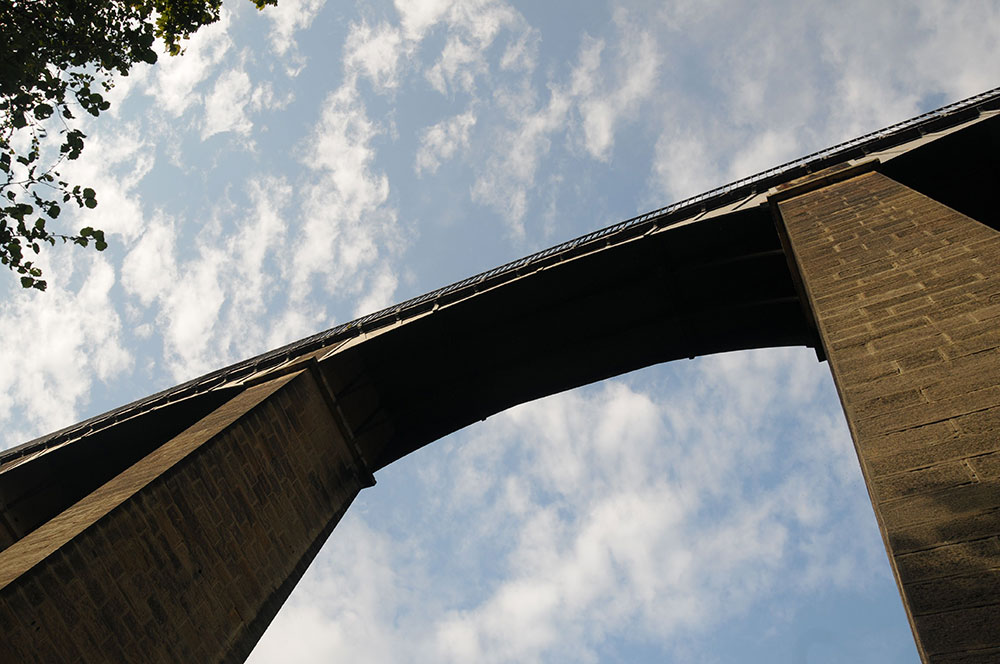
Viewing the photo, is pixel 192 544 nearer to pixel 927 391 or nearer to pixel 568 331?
pixel 927 391

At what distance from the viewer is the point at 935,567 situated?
3553mm

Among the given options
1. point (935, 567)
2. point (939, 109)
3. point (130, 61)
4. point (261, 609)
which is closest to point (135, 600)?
point (261, 609)

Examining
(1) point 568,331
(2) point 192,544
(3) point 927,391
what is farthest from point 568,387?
(3) point 927,391

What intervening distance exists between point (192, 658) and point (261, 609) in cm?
168

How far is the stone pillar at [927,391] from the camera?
3.41m

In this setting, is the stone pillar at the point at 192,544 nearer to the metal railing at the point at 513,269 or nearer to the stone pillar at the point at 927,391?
the metal railing at the point at 513,269

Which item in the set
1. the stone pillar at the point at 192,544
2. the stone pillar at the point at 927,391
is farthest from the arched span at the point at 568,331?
the stone pillar at the point at 927,391

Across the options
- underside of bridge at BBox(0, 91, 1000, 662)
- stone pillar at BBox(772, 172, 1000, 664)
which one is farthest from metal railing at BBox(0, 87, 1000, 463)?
stone pillar at BBox(772, 172, 1000, 664)

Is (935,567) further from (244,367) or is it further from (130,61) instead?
(244,367)

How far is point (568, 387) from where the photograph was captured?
16156mm

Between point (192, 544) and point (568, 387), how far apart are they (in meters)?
8.84

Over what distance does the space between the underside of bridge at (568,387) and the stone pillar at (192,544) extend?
0.11 ft

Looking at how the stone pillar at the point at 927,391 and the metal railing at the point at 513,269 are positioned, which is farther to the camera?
the metal railing at the point at 513,269

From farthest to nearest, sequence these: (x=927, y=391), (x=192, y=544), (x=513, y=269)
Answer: (x=513, y=269) < (x=192, y=544) < (x=927, y=391)
